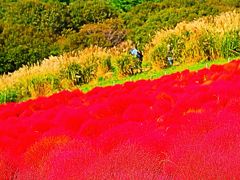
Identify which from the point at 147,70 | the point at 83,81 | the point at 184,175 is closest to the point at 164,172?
the point at 184,175

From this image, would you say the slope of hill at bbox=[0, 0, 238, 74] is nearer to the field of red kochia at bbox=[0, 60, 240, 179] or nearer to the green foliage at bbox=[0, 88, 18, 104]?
the green foliage at bbox=[0, 88, 18, 104]

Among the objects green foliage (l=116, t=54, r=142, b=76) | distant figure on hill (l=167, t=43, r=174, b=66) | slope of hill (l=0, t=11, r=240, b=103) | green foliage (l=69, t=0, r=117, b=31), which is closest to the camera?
slope of hill (l=0, t=11, r=240, b=103)

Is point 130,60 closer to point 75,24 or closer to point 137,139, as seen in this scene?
point 137,139

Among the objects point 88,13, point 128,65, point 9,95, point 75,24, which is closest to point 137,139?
point 128,65

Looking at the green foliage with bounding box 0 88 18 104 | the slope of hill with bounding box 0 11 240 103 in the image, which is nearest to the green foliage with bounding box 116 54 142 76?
the slope of hill with bounding box 0 11 240 103

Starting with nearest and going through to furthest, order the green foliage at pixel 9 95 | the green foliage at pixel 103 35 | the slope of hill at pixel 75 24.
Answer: the green foliage at pixel 9 95 → the slope of hill at pixel 75 24 → the green foliage at pixel 103 35

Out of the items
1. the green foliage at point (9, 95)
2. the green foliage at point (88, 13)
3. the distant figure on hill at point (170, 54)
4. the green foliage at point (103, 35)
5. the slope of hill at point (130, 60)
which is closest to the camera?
the slope of hill at point (130, 60)

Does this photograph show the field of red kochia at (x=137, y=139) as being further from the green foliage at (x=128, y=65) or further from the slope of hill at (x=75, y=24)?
the slope of hill at (x=75, y=24)

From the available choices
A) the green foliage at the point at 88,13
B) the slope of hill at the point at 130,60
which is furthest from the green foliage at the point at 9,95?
the green foliage at the point at 88,13

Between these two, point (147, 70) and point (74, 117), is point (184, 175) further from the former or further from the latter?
point (147, 70)

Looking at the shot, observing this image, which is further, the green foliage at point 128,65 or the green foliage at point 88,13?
the green foliage at point 88,13
